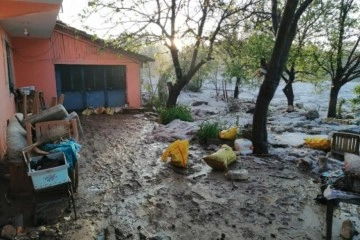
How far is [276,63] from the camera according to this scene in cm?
596

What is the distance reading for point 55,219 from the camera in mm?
3617

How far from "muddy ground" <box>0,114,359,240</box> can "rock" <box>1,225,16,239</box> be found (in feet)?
0.89

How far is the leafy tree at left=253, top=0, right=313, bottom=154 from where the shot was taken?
18.3 ft

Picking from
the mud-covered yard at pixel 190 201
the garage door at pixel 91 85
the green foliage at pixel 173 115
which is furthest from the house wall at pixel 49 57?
the mud-covered yard at pixel 190 201

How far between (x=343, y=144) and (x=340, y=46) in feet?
27.8

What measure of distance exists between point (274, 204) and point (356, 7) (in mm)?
11703

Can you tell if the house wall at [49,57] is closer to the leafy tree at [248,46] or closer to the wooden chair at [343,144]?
the leafy tree at [248,46]

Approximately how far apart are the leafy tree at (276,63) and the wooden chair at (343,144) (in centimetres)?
138

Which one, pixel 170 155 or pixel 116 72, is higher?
pixel 116 72

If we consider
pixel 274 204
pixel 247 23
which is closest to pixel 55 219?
pixel 274 204

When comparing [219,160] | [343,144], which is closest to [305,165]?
[343,144]

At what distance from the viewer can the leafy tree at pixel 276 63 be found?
219 inches

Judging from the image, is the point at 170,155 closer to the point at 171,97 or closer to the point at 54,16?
the point at 54,16

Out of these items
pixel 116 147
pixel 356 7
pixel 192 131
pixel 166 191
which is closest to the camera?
pixel 166 191
